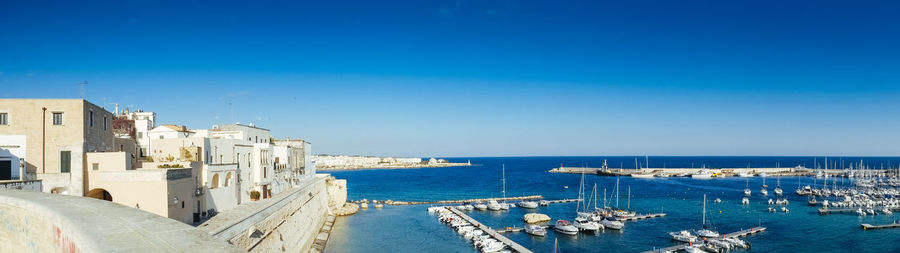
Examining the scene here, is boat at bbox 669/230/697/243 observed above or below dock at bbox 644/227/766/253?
above

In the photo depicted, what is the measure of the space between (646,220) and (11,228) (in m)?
48.5

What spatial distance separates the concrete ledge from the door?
8.67m

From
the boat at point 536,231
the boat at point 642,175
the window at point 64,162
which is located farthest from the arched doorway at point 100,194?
the boat at point 642,175

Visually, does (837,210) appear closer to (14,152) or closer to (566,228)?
(566,228)

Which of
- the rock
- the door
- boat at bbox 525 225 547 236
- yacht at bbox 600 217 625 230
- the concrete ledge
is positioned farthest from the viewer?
the rock

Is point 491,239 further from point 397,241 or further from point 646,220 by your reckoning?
point 646,220

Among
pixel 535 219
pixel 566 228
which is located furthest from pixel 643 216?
pixel 566 228

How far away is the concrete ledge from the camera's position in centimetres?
805

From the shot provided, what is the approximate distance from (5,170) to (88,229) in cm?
1472

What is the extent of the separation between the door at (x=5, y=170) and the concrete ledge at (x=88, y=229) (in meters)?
8.67

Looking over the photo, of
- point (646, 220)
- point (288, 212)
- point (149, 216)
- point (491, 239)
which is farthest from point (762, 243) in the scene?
point (149, 216)

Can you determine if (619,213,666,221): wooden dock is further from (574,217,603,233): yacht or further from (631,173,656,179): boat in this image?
(631,173,656,179): boat

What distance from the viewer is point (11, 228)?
12008 mm

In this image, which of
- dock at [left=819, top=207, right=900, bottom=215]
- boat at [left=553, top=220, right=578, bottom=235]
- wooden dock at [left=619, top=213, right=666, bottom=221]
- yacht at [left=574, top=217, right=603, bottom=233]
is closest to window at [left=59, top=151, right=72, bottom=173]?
boat at [left=553, top=220, right=578, bottom=235]
